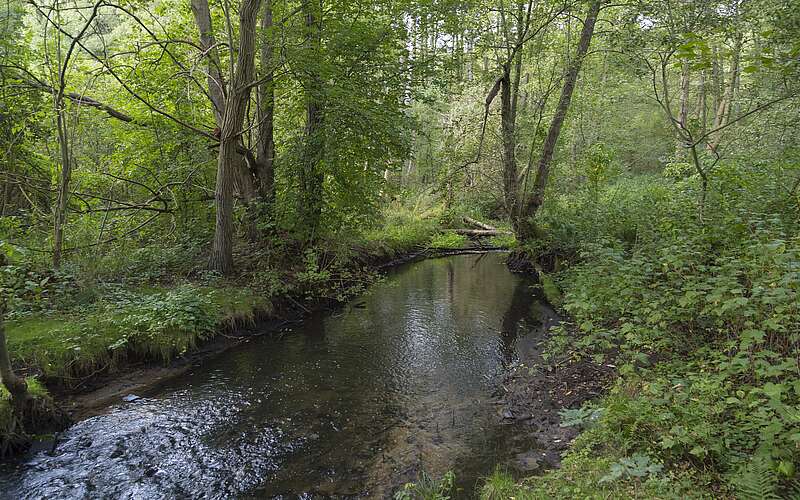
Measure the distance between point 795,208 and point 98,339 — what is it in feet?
34.6

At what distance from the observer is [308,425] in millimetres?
5602

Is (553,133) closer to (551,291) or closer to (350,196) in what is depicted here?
(551,291)

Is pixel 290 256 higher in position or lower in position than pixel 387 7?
lower

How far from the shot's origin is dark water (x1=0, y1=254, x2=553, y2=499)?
14.7 feet

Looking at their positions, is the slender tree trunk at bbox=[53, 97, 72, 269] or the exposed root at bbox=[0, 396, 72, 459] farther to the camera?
the slender tree trunk at bbox=[53, 97, 72, 269]

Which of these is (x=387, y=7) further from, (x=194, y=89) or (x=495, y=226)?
(x=495, y=226)

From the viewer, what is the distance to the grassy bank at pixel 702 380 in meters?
3.21

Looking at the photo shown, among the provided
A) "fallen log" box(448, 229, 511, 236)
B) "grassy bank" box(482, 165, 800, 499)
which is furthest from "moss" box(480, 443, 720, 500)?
"fallen log" box(448, 229, 511, 236)

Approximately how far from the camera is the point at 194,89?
10922 millimetres

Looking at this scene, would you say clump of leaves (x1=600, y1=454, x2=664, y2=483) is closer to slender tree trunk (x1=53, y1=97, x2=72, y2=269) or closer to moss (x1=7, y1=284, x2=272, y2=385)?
moss (x1=7, y1=284, x2=272, y2=385)

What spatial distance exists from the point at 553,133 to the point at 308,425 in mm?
10788

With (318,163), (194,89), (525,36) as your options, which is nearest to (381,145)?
(318,163)

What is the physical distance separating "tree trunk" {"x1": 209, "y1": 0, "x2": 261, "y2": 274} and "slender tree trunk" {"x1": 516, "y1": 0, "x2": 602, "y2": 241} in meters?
8.18

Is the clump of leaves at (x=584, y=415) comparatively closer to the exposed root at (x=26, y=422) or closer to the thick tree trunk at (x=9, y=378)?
the thick tree trunk at (x=9, y=378)
